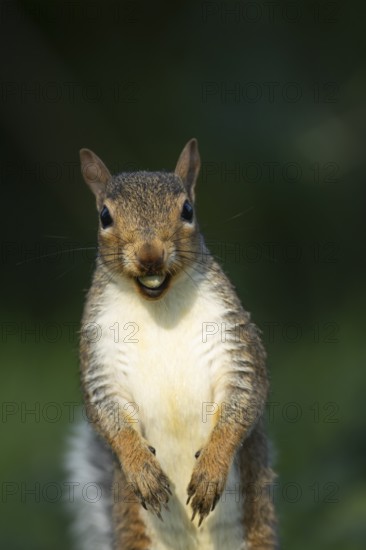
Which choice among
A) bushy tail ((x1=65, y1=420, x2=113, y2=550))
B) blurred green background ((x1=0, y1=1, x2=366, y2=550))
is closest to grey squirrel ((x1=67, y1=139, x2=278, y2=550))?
bushy tail ((x1=65, y1=420, x2=113, y2=550))

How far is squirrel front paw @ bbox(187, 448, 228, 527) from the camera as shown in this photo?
10.3 ft

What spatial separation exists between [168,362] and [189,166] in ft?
2.03

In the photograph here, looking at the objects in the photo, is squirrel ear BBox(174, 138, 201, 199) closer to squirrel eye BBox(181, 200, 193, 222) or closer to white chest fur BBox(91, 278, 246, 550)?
squirrel eye BBox(181, 200, 193, 222)

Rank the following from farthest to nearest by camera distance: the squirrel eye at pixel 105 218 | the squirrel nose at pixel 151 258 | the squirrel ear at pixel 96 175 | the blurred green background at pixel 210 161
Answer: the blurred green background at pixel 210 161, the squirrel ear at pixel 96 175, the squirrel eye at pixel 105 218, the squirrel nose at pixel 151 258

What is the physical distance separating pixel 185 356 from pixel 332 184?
3.07 m

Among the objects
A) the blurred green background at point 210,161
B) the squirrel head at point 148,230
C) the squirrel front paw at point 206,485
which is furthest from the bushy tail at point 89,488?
the blurred green background at point 210,161

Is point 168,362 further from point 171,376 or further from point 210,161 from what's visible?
point 210,161

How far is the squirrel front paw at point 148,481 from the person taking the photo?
314 centimetres

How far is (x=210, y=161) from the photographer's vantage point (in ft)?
20.6

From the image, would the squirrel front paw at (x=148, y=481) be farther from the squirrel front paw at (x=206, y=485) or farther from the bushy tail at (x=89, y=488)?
the bushy tail at (x=89, y=488)

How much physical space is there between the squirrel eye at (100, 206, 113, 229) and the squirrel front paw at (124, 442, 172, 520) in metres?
0.65

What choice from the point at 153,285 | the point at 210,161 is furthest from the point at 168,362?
the point at 210,161

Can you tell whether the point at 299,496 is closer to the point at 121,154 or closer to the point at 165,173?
the point at 165,173

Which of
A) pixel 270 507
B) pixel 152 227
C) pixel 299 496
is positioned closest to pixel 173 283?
pixel 152 227
